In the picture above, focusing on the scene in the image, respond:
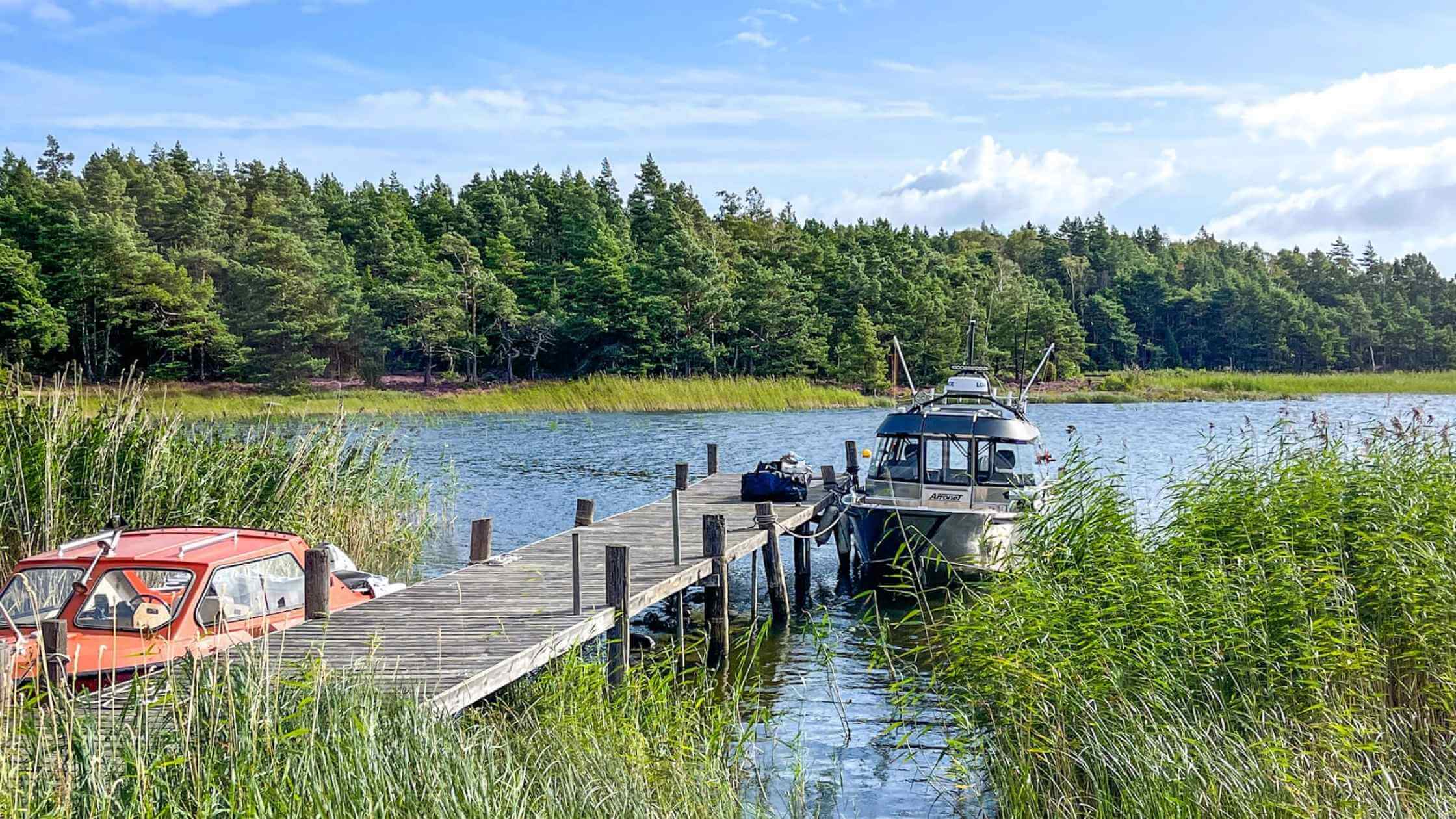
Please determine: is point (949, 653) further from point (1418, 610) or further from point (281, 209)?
point (281, 209)

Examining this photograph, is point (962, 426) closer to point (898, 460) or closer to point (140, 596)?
point (898, 460)

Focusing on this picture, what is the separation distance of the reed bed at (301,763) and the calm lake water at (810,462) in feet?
4.03

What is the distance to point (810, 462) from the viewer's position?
31.2m

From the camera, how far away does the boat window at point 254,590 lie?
9.55 m

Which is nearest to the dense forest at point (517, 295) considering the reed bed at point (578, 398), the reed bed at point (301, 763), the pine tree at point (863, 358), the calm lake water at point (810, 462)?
the pine tree at point (863, 358)

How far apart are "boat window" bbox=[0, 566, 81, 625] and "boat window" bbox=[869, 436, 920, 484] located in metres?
10.7

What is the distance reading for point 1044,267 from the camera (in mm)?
99188

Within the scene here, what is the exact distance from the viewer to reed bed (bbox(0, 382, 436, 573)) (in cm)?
1252

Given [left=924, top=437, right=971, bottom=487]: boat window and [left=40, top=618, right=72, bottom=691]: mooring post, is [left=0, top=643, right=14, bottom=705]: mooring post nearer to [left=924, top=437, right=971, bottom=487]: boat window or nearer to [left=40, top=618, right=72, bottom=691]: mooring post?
[left=40, top=618, right=72, bottom=691]: mooring post

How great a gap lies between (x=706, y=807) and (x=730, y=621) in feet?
30.6

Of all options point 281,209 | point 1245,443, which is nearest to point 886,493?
point 1245,443

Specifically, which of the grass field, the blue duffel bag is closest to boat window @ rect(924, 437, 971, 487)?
the blue duffel bag

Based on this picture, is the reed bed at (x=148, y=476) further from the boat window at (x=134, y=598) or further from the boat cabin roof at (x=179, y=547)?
the boat window at (x=134, y=598)

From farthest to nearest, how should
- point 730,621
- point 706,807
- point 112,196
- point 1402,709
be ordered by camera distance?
point 112,196
point 730,621
point 1402,709
point 706,807
